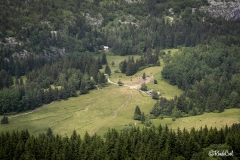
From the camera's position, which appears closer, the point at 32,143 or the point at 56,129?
the point at 32,143

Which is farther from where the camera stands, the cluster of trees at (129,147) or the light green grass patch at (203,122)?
the light green grass patch at (203,122)

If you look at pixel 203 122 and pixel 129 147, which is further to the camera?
pixel 203 122

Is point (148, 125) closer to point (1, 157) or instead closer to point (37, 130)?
point (37, 130)

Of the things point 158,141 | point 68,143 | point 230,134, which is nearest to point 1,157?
point 68,143

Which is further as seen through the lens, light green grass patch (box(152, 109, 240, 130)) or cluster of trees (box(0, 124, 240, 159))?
light green grass patch (box(152, 109, 240, 130))

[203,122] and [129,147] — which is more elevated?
[129,147]

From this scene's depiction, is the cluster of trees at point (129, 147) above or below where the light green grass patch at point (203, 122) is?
→ above

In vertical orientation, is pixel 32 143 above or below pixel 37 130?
above

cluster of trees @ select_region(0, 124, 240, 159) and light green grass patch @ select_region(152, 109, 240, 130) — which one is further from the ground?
cluster of trees @ select_region(0, 124, 240, 159)
